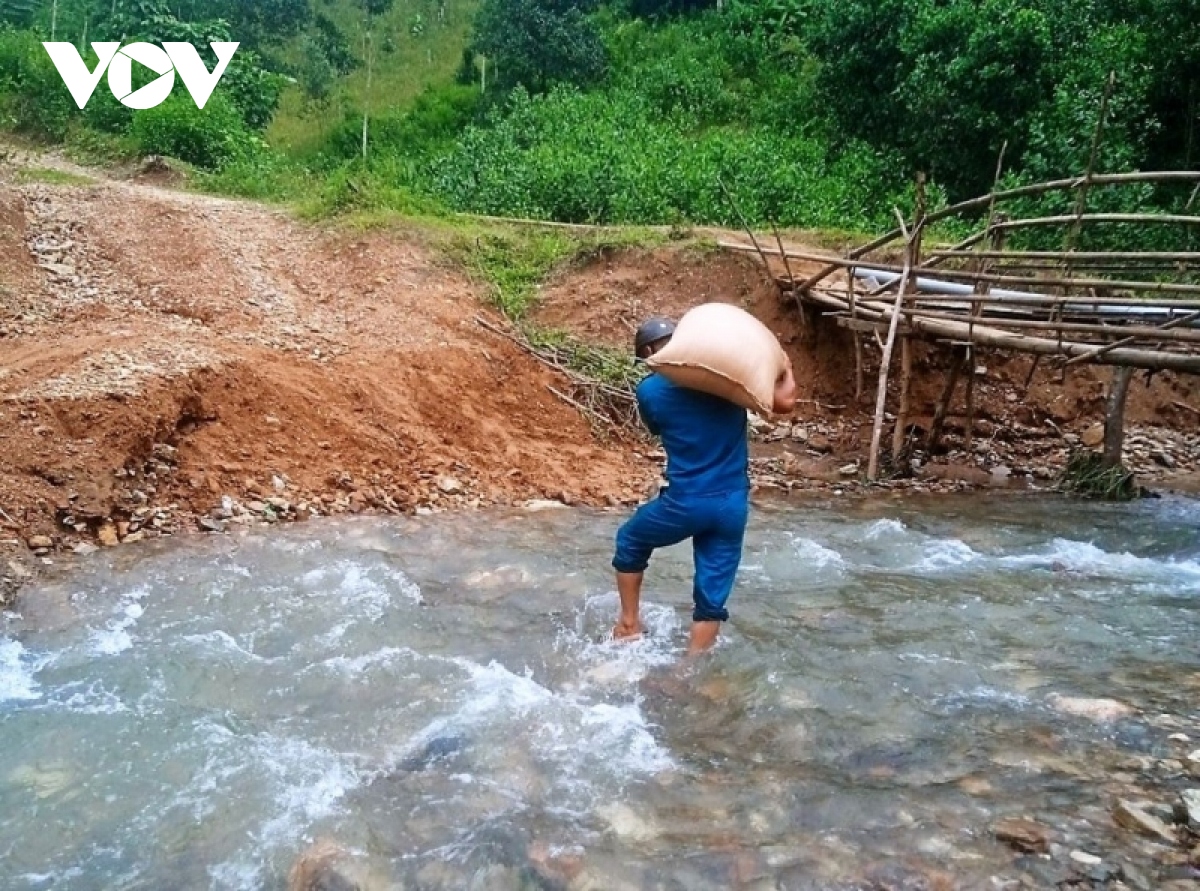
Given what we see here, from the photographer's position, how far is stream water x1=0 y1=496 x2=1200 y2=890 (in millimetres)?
2996

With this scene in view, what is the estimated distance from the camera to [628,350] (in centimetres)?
846

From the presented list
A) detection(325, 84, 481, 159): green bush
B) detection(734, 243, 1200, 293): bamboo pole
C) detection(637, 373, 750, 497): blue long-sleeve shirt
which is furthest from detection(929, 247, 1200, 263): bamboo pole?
detection(325, 84, 481, 159): green bush

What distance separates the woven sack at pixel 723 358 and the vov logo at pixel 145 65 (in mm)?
13828

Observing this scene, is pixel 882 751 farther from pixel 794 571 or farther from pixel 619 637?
pixel 794 571

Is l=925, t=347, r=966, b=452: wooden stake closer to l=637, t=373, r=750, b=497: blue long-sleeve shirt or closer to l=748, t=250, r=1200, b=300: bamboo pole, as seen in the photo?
l=748, t=250, r=1200, b=300: bamboo pole

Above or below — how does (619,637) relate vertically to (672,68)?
below

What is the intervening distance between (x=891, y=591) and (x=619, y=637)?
1598 mm

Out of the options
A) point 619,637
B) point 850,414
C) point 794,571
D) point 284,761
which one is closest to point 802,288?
point 850,414

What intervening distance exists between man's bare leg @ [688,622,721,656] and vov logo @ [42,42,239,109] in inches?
548

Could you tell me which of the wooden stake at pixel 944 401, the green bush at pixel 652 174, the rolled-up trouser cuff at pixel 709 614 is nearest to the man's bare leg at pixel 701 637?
the rolled-up trouser cuff at pixel 709 614

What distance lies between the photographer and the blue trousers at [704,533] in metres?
3.96

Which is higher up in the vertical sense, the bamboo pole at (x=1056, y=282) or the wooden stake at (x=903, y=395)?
the bamboo pole at (x=1056, y=282)

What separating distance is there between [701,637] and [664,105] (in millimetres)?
15084

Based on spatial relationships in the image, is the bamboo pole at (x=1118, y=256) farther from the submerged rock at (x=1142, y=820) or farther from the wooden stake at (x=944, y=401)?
the submerged rock at (x=1142, y=820)
